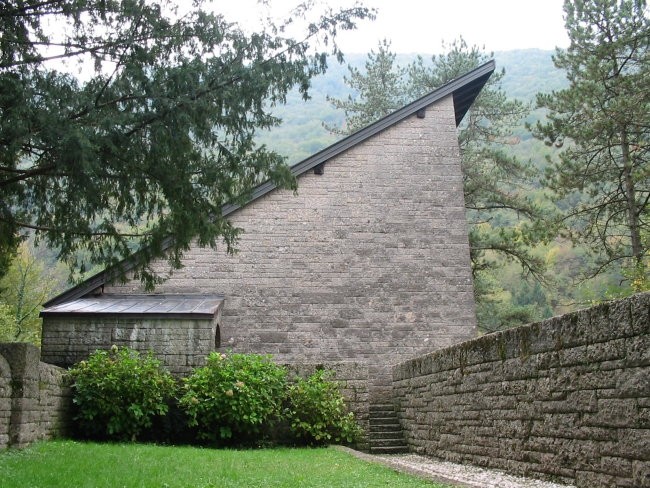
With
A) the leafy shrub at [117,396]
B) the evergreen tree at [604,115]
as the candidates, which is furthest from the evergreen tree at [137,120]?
the evergreen tree at [604,115]

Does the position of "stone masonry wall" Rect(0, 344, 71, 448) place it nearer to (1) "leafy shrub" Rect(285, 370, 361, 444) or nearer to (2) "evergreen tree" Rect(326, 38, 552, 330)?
(1) "leafy shrub" Rect(285, 370, 361, 444)

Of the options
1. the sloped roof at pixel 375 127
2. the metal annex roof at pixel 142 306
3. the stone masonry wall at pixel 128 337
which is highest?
the sloped roof at pixel 375 127

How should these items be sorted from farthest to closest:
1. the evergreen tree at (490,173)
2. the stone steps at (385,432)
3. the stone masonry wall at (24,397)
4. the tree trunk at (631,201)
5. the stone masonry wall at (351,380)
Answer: the evergreen tree at (490,173)
the tree trunk at (631,201)
the stone masonry wall at (351,380)
the stone steps at (385,432)
the stone masonry wall at (24,397)

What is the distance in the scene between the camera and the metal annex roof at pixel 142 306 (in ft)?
37.9

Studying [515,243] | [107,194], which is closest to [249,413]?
[107,194]

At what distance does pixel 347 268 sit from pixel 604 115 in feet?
21.5

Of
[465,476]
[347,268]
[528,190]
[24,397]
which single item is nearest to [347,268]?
[347,268]

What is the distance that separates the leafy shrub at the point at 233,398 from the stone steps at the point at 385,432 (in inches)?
74.1

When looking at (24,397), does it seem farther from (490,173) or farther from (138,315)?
(490,173)

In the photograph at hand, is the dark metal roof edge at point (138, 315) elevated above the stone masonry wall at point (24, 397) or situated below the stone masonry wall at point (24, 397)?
above

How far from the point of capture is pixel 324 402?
10.3 metres

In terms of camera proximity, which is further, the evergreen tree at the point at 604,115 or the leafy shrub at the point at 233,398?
the evergreen tree at the point at 604,115

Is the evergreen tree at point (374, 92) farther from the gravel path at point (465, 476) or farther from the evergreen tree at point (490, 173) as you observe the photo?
the gravel path at point (465, 476)

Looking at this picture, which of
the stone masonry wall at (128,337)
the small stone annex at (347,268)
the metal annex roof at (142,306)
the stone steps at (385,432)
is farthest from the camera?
the small stone annex at (347,268)
